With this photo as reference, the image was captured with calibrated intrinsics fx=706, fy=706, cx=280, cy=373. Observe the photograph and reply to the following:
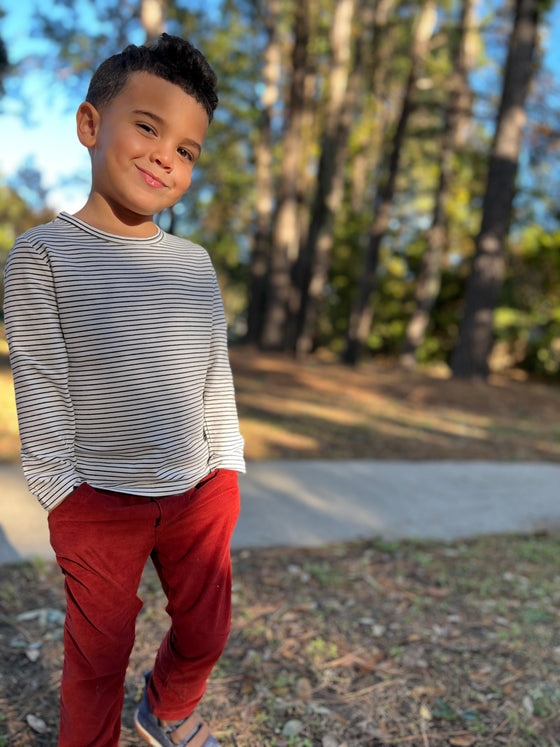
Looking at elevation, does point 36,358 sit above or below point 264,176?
below

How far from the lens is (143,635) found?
3008 millimetres

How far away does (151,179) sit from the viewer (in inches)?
72.5

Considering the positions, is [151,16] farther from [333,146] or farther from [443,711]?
[443,711]

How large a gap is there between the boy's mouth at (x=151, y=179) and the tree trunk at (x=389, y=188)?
14.1 metres

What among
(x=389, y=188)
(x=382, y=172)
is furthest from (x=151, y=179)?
(x=382, y=172)

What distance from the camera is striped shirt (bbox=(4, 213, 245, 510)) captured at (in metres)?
1.73

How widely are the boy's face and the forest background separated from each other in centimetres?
786

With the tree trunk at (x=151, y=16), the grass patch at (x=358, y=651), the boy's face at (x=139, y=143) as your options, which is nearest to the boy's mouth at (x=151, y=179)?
the boy's face at (x=139, y=143)

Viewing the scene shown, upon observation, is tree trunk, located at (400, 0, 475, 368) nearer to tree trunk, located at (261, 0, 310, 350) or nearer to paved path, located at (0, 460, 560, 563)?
tree trunk, located at (261, 0, 310, 350)

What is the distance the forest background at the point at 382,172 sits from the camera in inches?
464

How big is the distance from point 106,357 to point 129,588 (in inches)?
24.3

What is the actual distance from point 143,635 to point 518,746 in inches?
60.1

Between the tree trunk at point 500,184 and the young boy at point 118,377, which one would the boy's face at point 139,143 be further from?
the tree trunk at point 500,184

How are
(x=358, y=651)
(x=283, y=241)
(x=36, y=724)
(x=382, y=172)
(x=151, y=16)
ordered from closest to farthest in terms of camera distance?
1. (x=36, y=724)
2. (x=358, y=651)
3. (x=151, y=16)
4. (x=283, y=241)
5. (x=382, y=172)
